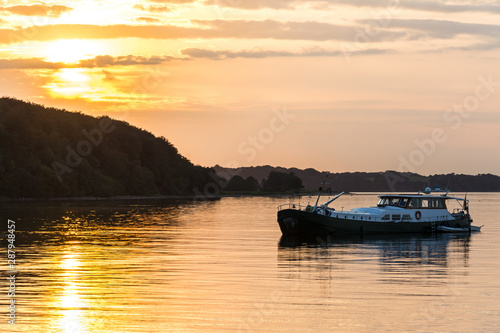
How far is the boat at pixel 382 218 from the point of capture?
272 ft

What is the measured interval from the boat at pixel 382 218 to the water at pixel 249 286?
5.97m

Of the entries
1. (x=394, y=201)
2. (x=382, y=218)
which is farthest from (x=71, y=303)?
(x=394, y=201)

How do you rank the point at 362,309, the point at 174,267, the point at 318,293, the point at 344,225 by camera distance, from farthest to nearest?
the point at 344,225
the point at 174,267
the point at 318,293
the point at 362,309

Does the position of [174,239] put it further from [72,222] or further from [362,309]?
[362,309]

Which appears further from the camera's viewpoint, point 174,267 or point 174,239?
point 174,239

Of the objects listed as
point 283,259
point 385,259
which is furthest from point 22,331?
point 385,259

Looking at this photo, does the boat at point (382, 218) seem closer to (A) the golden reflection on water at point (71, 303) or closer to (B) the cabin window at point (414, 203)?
(B) the cabin window at point (414, 203)

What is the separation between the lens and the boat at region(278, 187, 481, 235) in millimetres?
82875

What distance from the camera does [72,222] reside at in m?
108

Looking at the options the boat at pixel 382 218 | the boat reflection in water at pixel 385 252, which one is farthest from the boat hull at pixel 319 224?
the boat reflection in water at pixel 385 252

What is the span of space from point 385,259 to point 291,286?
758 inches

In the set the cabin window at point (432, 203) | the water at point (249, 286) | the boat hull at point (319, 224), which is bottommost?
the water at point (249, 286)

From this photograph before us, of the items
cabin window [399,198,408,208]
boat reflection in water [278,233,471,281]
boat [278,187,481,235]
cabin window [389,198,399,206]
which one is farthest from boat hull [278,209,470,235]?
cabin window [389,198,399,206]

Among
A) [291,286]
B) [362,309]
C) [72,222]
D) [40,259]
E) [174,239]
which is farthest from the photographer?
[72,222]
